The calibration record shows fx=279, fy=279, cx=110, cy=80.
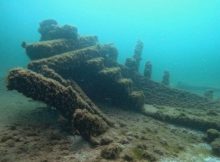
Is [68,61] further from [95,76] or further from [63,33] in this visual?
[63,33]

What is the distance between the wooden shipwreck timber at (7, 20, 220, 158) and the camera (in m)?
10.6

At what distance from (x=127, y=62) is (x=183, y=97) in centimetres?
469

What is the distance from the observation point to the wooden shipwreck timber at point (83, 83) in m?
10.6

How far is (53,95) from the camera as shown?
10.6m

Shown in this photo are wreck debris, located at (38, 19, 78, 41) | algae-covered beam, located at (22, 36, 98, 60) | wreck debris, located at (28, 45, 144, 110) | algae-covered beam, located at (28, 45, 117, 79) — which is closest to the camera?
algae-covered beam, located at (28, 45, 117, 79)

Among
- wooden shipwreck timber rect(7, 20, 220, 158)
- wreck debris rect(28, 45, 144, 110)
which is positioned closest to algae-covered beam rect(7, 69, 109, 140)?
wooden shipwreck timber rect(7, 20, 220, 158)

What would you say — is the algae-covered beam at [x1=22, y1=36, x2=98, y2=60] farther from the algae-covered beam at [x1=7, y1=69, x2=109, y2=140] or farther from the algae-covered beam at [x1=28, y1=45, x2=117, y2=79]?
the algae-covered beam at [x1=7, y1=69, x2=109, y2=140]

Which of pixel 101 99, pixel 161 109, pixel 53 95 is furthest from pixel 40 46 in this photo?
pixel 161 109

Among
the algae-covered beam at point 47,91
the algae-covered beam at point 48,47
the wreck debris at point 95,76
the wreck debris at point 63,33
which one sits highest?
the wreck debris at point 63,33

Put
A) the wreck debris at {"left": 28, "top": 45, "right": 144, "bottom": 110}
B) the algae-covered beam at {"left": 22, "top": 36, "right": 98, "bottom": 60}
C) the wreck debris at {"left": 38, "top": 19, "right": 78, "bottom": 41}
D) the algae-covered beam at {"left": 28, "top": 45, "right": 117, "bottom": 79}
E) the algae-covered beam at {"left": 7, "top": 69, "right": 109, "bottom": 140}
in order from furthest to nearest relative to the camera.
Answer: the wreck debris at {"left": 38, "top": 19, "right": 78, "bottom": 41}, the algae-covered beam at {"left": 22, "top": 36, "right": 98, "bottom": 60}, the wreck debris at {"left": 28, "top": 45, "right": 144, "bottom": 110}, the algae-covered beam at {"left": 28, "top": 45, "right": 117, "bottom": 79}, the algae-covered beam at {"left": 7, "top": 69, "right": 109, "bottom": 140}

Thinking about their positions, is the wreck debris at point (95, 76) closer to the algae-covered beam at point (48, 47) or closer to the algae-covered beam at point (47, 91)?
the algae-covered beam at point (48, 47)

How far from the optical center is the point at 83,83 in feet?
55.2

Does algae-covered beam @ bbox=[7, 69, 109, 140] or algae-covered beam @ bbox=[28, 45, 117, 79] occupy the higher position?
algae-covered beam @ bbox=[28, 45, 117, 79]

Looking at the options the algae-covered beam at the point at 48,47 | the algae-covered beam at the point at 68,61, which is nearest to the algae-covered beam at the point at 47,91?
the algae-covered beam at the point at 68,61
